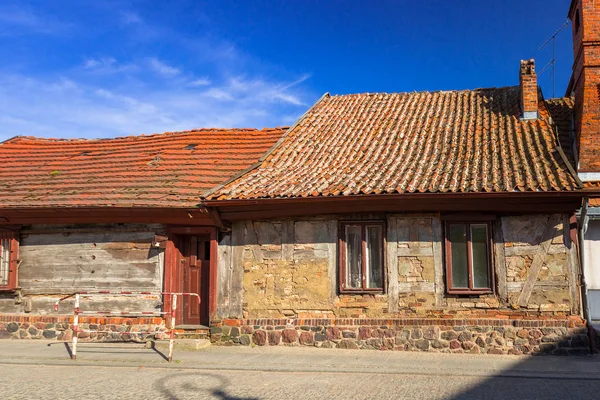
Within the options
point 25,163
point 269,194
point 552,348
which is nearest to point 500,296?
point 552,348

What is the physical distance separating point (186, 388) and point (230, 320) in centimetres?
400

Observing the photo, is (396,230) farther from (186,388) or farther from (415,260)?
(186,388)

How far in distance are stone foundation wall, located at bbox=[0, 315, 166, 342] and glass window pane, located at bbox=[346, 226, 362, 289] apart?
413 centimetres

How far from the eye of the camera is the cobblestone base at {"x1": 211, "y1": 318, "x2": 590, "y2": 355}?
10.6 m

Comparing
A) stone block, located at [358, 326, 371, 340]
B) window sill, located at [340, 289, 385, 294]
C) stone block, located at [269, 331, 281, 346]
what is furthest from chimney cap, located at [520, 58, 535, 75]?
stone block, located at [269, 331, 281, 346]

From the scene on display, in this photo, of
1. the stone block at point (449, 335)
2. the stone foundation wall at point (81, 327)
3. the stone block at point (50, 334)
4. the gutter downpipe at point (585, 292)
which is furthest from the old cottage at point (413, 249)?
the stone block at point (50, 334)

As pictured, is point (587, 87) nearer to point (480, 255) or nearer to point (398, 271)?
point (480, 255)

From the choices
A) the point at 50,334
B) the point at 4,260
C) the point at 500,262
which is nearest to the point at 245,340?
the point at 50,334

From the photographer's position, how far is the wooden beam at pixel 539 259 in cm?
1075

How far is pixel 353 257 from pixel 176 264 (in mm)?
3905

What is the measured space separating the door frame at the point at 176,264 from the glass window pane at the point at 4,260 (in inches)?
150

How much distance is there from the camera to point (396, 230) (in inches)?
452

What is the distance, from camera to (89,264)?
12742 mm

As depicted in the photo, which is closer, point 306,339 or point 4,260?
point 306,339
